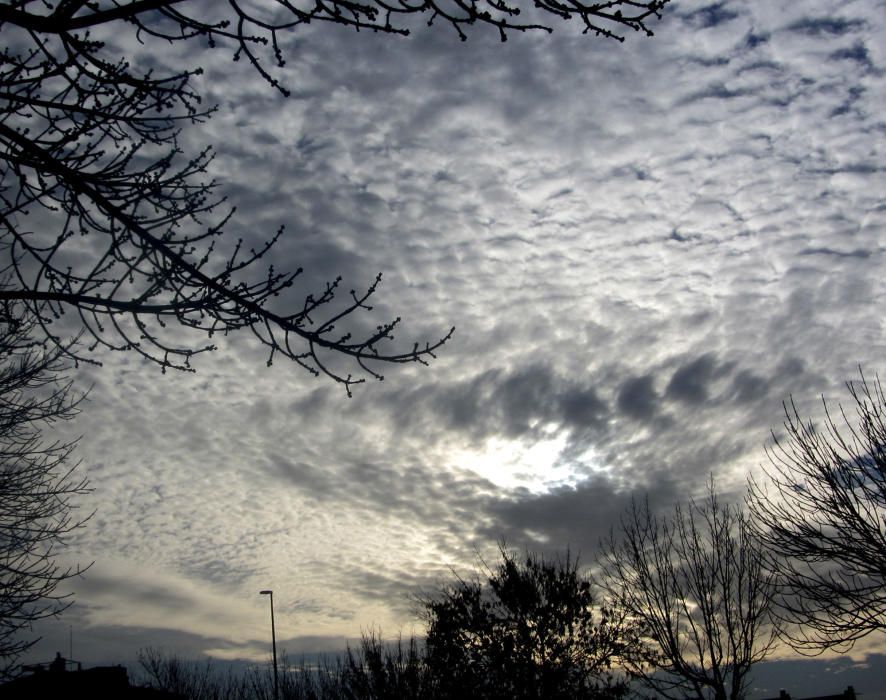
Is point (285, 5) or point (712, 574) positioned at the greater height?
point (285, 5)

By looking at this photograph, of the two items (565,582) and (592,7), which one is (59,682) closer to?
(565,582)

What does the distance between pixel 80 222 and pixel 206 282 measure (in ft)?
3.36

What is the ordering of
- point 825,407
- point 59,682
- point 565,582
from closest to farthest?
point 825,407
point 565,582
point 59,682

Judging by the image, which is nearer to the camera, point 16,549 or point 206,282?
point 206,282

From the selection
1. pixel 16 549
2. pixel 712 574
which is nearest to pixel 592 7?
pixel 16 549

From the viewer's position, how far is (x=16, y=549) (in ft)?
36.7

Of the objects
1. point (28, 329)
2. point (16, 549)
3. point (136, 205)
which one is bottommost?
point (16, 549)

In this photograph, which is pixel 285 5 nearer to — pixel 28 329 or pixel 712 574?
pixel 28 329

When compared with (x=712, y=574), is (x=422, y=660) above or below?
below

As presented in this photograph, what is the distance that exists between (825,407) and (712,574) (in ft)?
16.8

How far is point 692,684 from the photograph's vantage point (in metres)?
13.2

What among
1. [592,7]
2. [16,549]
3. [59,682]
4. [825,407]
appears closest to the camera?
[592,7]

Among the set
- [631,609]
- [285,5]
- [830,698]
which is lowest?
[830,698]

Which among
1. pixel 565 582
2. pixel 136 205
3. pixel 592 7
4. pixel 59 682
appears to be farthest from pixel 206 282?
pixel 59 682
